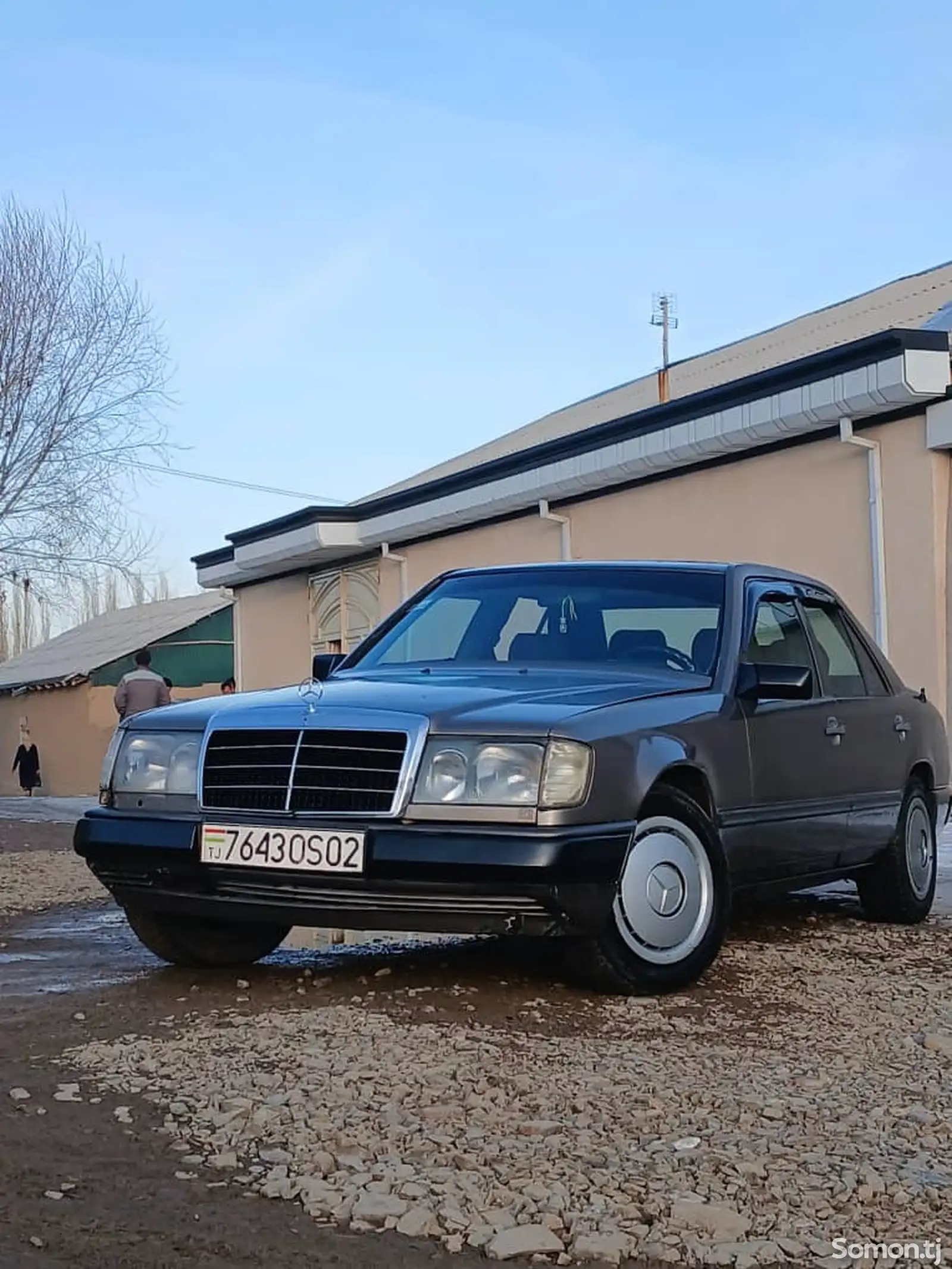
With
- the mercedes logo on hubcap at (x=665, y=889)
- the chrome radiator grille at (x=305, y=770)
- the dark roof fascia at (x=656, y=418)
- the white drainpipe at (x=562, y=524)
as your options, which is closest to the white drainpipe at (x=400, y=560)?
the dark roof fascia at (x=656, y=418)

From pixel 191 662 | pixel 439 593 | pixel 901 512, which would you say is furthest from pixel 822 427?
pixel 191 662

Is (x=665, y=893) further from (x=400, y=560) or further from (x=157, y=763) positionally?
(x=400, y=560)

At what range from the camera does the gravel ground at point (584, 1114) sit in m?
→ 2.94

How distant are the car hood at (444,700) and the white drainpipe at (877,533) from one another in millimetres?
8773

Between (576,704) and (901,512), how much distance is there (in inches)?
376

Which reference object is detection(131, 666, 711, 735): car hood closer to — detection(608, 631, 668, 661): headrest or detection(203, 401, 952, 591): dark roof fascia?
detection(608, 631, 668, 661): headrest

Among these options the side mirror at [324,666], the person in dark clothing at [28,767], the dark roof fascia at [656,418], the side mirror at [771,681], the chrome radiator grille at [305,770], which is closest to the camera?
the chrome radiator grille at [305,770]

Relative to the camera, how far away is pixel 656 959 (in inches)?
197

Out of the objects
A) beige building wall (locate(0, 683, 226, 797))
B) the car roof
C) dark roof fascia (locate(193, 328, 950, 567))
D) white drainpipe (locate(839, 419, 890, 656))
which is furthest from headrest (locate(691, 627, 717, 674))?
beige building wall (locate(0, 683, 226, 797))

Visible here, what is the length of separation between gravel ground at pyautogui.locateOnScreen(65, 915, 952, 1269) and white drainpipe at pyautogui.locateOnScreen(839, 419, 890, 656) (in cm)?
909

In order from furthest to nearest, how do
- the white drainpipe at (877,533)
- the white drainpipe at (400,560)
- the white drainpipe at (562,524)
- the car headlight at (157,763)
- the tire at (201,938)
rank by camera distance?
the white drainpipe at (400,560)
the white drainpipe at (562,524)
the white drainpipe at (877,533)
the tire at (201,938)
the car headlight at (157,763)

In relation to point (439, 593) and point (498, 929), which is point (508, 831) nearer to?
point (498, 929)

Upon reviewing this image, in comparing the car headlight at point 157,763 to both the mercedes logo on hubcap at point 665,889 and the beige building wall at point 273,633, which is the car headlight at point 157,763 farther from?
the beige building wall at point 273,633

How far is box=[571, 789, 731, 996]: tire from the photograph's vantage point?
16.1 feet
